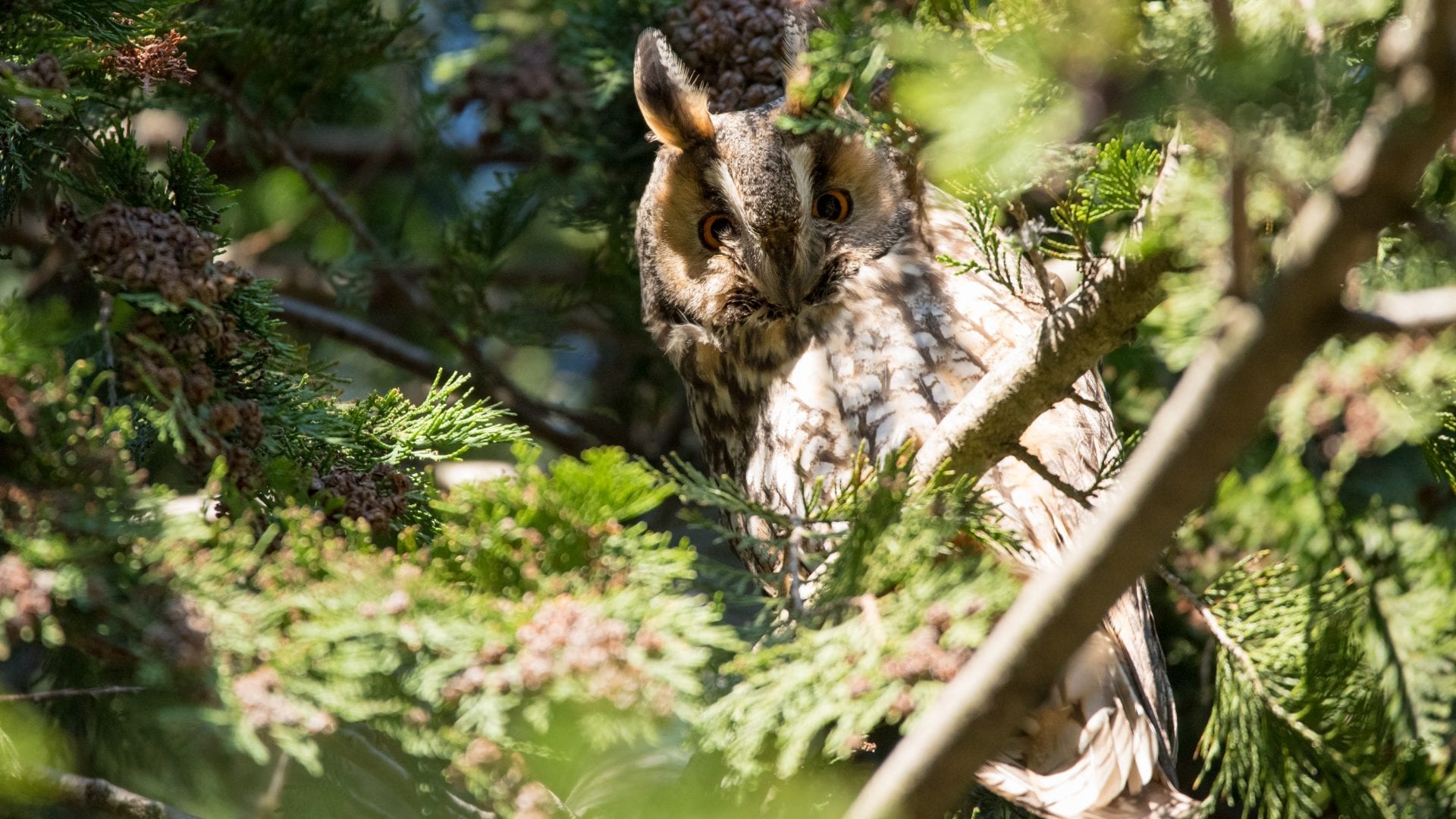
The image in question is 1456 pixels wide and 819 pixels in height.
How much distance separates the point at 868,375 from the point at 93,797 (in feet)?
4.42

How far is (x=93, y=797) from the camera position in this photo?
1.19 metres

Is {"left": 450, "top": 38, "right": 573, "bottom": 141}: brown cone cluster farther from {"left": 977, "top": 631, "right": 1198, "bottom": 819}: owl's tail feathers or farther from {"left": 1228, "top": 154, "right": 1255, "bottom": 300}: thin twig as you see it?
{"left": 1228, "top": 154, "right": 1255, "bottom": 300}: thin twig

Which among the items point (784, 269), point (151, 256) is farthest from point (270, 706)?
point (784, 269)

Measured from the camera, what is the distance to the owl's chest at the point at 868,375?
196 centimetres

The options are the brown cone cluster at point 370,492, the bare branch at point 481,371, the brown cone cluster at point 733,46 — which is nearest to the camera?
the brown cone cluster at point 370,492

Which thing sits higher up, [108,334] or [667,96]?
[667,96]

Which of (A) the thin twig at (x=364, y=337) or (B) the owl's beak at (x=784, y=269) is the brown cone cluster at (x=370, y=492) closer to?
(B) the owl's beak at (x=784, y=269)

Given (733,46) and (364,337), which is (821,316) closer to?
(733,46)

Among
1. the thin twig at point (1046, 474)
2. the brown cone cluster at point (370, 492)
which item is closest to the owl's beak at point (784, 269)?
the thin twig at point (1046, 474)

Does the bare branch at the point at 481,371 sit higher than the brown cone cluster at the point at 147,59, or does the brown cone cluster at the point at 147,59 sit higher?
the brown cone cluster at the point at 147,59

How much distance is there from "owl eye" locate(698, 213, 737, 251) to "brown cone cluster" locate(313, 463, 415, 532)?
94 centimetres

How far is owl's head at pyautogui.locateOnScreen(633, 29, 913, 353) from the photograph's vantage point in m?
2.07

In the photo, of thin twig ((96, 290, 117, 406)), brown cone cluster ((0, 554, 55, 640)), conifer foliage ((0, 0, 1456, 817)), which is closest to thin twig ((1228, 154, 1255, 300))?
conifer foliage ((0, 0, 1456, 817))

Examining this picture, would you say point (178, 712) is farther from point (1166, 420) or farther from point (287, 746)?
point (1166, 420)
